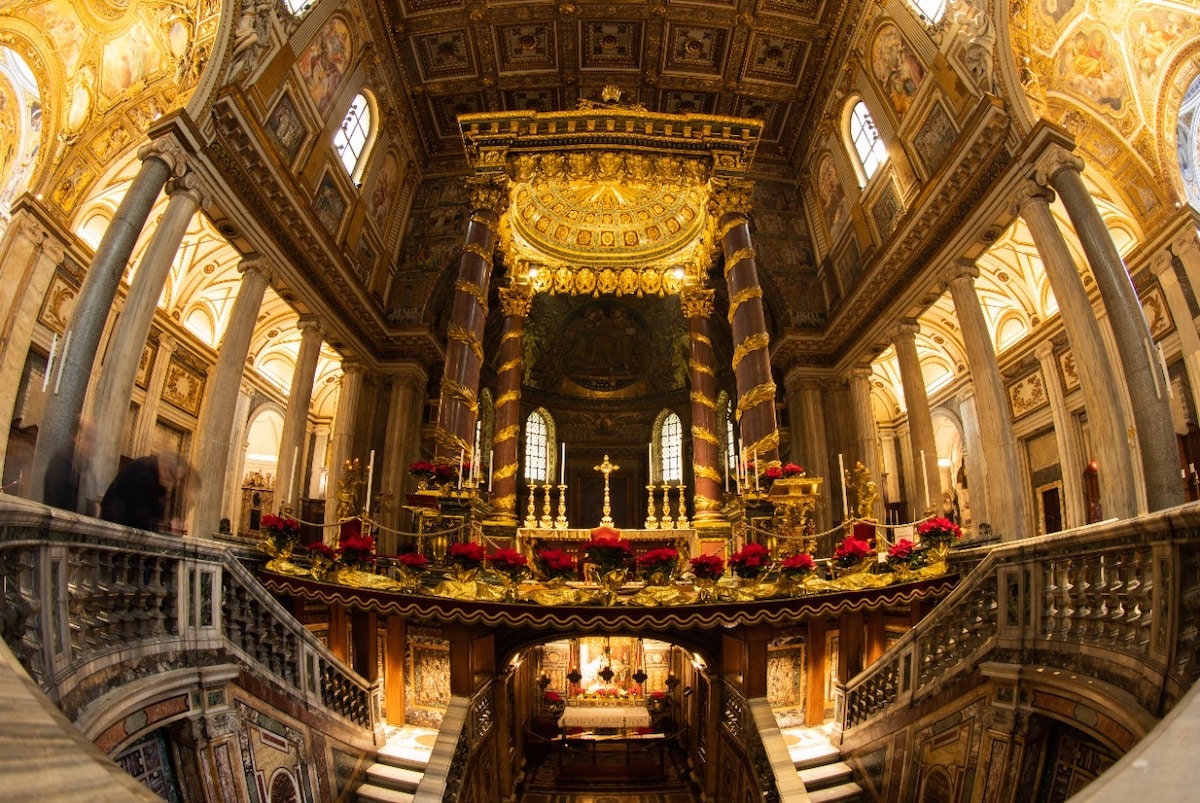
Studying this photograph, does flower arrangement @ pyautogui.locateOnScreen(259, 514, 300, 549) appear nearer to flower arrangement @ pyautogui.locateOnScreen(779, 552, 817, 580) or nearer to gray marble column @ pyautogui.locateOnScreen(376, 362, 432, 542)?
flower arrangement @ pyautogui.locateOnScreen(779, 552, 817, 580)

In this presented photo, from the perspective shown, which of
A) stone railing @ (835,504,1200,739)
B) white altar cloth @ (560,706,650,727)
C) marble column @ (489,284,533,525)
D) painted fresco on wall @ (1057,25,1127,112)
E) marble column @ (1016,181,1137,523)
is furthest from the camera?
marble column @ (489,284,533,525)

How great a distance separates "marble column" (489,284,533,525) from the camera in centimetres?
1122

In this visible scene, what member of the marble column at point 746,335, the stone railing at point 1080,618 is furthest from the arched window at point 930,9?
the stone railing at point 1080,618

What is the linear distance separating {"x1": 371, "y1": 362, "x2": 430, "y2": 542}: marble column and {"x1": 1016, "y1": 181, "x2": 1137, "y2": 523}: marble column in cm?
1353

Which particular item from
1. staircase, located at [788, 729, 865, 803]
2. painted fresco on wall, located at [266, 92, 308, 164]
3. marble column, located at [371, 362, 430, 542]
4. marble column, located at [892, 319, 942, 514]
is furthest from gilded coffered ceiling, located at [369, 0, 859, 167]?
staircase, located at [788, 729, 865, 803]

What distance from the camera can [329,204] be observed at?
13.4m

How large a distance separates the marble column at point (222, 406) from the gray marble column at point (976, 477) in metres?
12.1

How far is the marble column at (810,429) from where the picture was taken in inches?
612

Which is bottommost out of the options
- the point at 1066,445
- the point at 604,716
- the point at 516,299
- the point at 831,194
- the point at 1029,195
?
the point at 604,716

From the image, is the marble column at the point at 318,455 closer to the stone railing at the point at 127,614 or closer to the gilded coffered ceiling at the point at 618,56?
the gilded coffered ceiling at the point at 618,56

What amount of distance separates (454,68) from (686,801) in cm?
1670

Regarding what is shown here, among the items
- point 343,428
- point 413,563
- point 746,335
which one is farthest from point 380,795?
point 343,428

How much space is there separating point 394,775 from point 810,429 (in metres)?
12.9

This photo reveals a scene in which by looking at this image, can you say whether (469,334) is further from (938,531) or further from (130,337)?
(938,531)
